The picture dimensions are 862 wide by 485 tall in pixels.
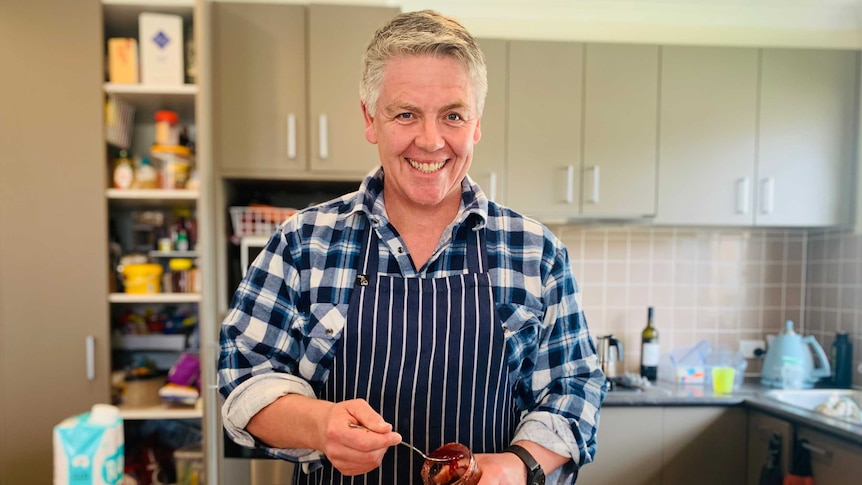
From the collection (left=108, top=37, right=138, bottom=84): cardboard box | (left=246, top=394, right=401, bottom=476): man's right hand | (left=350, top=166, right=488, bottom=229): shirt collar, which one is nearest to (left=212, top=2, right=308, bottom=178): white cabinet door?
(left=108, top=37, right=138, bottom=84): cardboard box

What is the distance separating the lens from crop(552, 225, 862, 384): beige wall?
2.68m

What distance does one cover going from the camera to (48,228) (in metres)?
2.00

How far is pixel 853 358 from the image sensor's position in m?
2.47


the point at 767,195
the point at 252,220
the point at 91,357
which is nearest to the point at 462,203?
the point at 252,220

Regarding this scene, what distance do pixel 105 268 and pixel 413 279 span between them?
1.56 meters

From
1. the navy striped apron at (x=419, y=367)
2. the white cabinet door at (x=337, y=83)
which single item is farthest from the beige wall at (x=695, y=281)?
the navy striped apron at (x=419, y=367)

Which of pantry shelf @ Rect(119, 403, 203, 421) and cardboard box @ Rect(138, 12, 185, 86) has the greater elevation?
cardboard box @ Rect(138, 12, 185, 86)

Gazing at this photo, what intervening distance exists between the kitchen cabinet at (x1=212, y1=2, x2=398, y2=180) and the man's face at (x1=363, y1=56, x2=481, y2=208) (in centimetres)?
122

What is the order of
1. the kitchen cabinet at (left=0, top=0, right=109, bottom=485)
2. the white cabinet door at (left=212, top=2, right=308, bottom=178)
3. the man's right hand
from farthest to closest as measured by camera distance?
the white cabinet door at (left=212, top=2, right=308, bottom=178), the kitchen cabinet at (left=0, top=0, right=109, bottom=485), the man's right hand

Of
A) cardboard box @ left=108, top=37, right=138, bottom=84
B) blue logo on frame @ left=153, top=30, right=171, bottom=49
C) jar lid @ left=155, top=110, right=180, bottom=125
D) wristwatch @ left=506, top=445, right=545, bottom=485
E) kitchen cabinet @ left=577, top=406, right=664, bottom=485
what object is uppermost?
blue logo on frame @ left=153, top=30, right=171, bottom=49

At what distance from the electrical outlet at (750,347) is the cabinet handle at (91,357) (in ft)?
9.47

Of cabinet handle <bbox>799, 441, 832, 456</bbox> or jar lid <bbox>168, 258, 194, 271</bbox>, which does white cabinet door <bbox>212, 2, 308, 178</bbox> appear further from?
cabinet handle <bbox>799, 441, 832, 456</bbox>

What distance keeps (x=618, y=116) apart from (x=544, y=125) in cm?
33

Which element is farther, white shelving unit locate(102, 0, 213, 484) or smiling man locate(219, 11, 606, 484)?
white shelving unit locate(102, 0, 213, 484)
